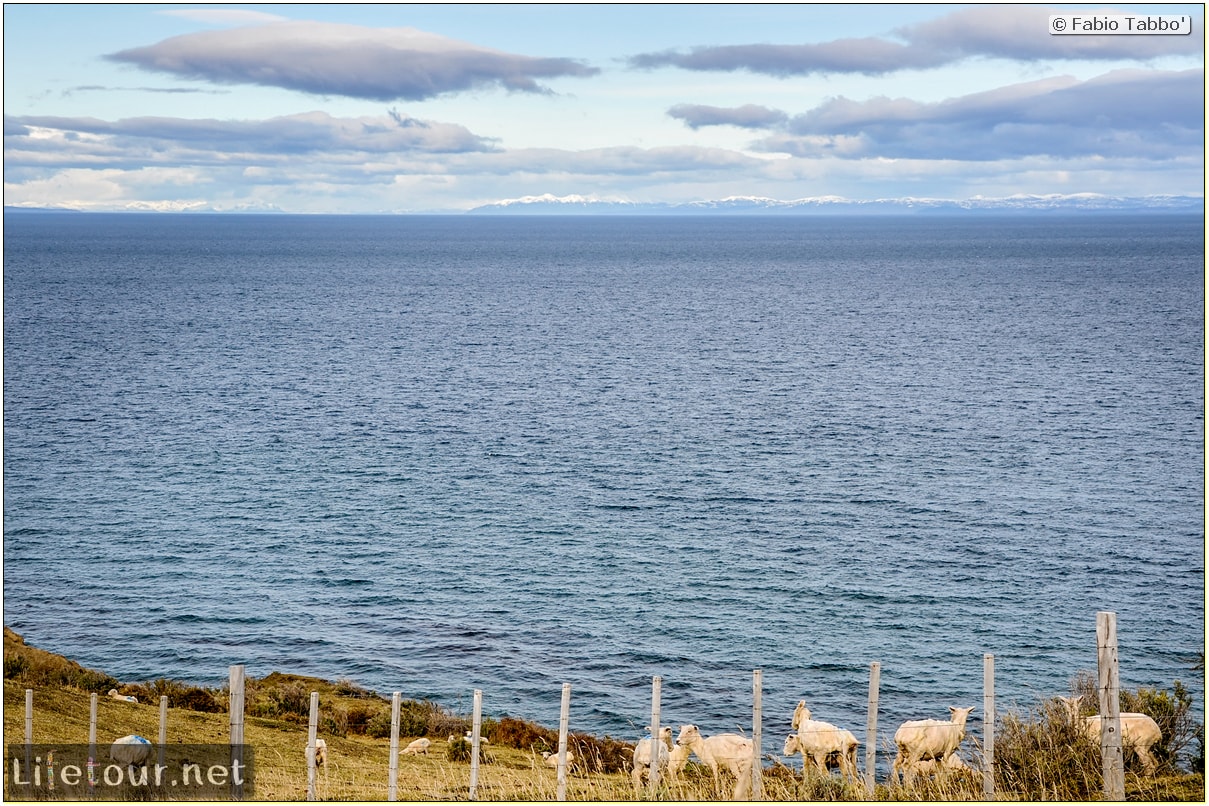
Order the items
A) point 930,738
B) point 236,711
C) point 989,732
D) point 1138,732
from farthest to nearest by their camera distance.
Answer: point 930,738 < point 1138,732 < point 236,711 < point 989,732

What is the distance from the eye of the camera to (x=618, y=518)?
51.6 m

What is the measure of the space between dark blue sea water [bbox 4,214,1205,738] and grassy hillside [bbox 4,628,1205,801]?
3077 millimetres

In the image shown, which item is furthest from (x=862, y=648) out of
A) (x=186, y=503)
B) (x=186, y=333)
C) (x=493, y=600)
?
(x=186, y=333)

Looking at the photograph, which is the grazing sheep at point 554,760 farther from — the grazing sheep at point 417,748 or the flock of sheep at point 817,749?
the flock of sheep at point 817,749

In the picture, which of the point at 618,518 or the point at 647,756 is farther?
the point at 618,518

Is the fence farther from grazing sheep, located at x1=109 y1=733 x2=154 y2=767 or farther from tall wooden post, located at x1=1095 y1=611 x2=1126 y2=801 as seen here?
A: grazing sheep, located at x1=109 y1=733 x2=154 y2=767

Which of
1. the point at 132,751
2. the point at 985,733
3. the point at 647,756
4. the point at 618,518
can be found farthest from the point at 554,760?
the point at 618,518

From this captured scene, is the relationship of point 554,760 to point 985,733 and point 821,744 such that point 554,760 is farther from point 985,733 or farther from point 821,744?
point 985,733

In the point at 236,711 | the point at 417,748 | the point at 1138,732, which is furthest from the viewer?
the point at 417,748

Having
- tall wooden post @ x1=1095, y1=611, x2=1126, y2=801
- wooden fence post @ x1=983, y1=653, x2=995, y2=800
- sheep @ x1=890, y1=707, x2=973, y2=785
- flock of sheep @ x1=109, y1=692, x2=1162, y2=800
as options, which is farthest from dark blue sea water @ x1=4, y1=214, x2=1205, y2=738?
tall wooden post @ x1=1095, y1=611, x2=1126, y2=801

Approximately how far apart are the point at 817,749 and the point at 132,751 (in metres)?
11.8

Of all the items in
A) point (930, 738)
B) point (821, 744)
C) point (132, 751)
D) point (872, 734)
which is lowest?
point (821, 744)

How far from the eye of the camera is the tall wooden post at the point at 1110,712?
1512 cm

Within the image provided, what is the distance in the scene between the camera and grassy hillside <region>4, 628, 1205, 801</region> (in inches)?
658
